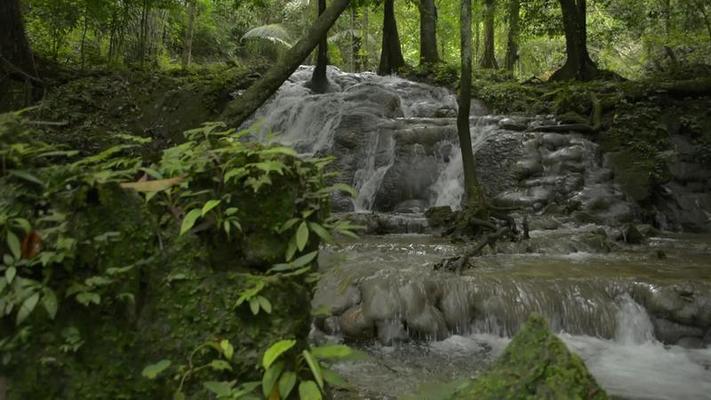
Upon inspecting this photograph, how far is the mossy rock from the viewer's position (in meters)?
1.67

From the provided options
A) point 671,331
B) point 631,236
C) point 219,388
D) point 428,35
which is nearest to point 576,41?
point 428,35

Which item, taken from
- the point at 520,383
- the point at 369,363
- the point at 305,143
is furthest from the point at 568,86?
the point at 520,383

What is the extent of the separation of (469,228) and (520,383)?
20.3ft

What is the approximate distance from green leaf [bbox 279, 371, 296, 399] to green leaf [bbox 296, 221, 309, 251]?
17.9 inches

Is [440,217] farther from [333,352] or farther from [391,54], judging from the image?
[391,54]

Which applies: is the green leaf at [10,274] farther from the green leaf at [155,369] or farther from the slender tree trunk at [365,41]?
the slender tree trunk at [365,41]

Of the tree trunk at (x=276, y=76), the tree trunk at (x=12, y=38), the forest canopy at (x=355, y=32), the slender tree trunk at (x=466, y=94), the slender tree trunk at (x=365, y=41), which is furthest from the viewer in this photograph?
the slender tree trunk at (x=365, y=41)

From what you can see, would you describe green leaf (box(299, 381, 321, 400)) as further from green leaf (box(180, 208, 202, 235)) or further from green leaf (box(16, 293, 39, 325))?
green leaf (box(16, 293, 39, 325))

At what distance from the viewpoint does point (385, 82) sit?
16062 mm

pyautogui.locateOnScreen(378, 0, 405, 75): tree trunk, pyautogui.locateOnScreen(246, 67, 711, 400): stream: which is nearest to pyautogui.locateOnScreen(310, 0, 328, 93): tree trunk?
pyautogui.locateOnScreen(246, 67, 711, 400): stream

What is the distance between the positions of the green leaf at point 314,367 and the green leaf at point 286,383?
0.07 metres

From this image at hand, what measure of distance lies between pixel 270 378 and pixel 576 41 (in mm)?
14831

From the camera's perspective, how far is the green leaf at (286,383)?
171 cm

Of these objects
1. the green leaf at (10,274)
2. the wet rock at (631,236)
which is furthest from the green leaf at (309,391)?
the wet rock at (631,236)
